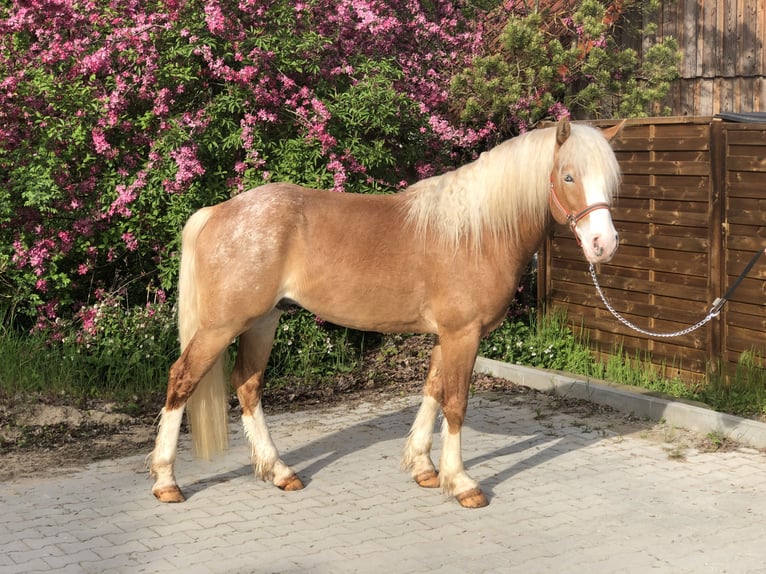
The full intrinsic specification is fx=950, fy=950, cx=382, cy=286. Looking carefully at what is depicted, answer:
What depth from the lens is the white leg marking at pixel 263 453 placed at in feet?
17.7

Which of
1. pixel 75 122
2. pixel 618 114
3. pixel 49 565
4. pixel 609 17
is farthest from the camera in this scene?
pixel 609 17

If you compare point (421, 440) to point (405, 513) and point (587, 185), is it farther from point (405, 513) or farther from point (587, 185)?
point (587, 185)

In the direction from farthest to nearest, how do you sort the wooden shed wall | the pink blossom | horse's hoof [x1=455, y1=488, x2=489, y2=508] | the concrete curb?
the wooden shed wall, the pink blossom, the concrete curb, horse's hoof [x1=455, y1=488, x2=489, y2=508]

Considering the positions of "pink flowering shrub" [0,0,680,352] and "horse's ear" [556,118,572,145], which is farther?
"pink flowering shrub" [0,0,680,352]

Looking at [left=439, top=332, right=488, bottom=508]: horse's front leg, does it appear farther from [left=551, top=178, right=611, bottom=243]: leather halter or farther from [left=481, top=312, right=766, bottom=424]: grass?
[left=481, top=312, right=766, bottom=424]: grass

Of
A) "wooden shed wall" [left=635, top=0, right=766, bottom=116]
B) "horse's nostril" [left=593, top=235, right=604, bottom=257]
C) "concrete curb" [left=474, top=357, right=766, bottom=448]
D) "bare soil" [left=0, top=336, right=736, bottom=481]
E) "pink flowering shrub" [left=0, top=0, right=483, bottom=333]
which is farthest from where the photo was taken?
"wooden shed wall" [left=635, top=0, right=766, bottom=116]

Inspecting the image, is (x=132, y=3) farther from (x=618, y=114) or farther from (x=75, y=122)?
(x=618, y=114)

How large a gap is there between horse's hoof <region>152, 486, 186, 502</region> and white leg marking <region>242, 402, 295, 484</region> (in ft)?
1.67

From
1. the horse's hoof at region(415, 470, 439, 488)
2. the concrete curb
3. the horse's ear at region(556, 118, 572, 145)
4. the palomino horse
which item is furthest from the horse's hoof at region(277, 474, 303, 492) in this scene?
the concrete curb

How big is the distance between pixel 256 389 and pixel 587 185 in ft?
7.32

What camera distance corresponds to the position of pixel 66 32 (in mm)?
7918

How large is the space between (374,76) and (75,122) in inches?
97.2

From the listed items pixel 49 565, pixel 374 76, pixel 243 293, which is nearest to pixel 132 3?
pixel 374 76

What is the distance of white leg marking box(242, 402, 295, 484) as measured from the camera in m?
5.39
